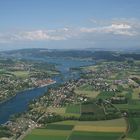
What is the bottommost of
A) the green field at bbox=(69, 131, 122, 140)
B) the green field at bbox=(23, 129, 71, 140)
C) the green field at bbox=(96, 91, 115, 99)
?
the green field at bbox=(23, 129, 71, 140)

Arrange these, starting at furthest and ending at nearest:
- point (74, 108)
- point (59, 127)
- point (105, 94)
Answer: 1. point (105, 94)
2. point (74, 108)
3. point (59, 127)

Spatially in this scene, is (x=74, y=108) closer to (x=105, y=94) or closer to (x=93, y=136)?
(x=105, y=94)

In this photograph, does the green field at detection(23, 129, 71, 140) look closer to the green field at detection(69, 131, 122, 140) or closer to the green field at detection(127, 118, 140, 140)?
the green field at detection(69, 131, 122, 140)

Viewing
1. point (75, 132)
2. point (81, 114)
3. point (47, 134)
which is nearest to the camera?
point (47, 134)

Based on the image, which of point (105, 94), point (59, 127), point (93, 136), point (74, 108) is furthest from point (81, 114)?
point (105, 94)

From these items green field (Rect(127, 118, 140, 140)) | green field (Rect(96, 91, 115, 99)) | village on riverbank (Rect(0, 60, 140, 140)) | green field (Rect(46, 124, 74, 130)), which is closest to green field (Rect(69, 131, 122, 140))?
village on riverbank (Rect(0, 60, 140, 140))

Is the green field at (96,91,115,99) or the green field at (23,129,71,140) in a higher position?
the green field at (96,91,115,99)

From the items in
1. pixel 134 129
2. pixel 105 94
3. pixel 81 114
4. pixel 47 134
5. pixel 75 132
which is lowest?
pixel 47 134

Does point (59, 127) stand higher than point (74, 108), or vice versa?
point (74, 108)

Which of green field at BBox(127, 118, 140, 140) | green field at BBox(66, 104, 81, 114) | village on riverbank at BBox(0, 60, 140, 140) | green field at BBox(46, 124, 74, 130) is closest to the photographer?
green field at BBox(127, 118, 140, 140)

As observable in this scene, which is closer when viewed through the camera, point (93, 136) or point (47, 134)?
point (93, 136)

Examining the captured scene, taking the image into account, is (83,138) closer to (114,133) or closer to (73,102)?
(114,133)
